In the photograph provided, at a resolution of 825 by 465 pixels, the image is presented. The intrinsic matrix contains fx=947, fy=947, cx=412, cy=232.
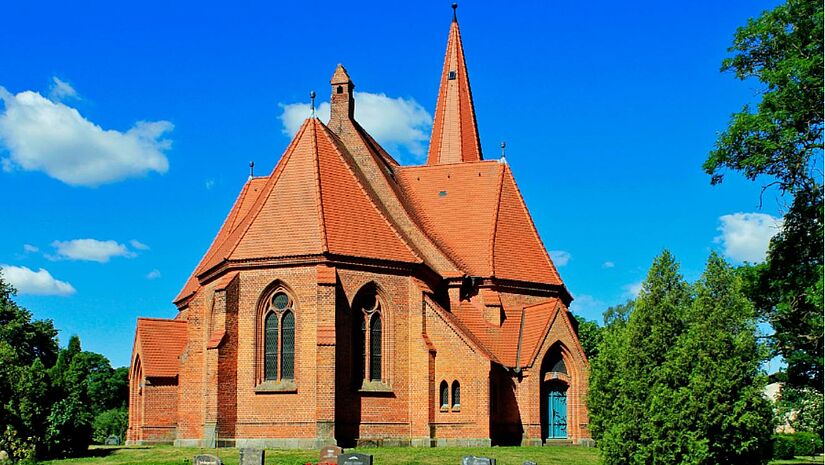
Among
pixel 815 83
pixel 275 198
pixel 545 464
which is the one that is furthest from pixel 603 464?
pixel 275 198

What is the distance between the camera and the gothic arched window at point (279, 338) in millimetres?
31109

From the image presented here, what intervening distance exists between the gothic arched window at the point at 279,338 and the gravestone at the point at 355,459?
393 inches

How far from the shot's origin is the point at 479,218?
39.6 metres

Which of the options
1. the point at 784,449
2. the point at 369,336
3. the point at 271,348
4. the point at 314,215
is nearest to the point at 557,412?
the point at 369,336

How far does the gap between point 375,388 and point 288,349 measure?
3.22m

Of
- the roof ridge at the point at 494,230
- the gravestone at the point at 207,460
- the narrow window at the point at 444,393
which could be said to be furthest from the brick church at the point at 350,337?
the gravestone at the point at 207,460

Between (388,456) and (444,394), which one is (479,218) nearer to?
(444,394)

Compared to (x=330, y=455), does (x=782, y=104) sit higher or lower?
higher

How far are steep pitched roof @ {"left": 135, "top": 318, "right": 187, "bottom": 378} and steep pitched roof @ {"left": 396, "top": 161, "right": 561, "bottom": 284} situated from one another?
10.9 m

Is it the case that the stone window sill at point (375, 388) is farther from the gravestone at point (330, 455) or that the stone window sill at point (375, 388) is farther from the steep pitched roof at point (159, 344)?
the steep pitched roof at point (159, 344)

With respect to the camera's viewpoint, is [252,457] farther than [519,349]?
No

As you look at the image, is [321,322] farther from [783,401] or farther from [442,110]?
[442,110]

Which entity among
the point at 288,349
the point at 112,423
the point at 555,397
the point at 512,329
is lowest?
the point at 112,423

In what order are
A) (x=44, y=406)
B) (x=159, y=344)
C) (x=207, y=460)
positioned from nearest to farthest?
(x=207, y=460), (x=44, y=406), (x=159, y=344)
